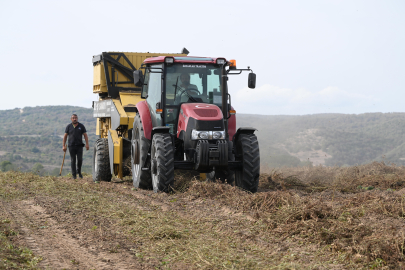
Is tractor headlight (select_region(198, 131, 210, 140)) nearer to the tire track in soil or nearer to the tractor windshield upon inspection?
the tractor windshield

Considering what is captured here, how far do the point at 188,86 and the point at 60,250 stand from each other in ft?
15.5

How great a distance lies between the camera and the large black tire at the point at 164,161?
311 inches

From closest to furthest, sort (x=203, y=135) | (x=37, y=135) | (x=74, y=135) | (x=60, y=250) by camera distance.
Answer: (x=60, y=250), (x=203, y=135), (x=74, y=135), (x=37, y=135)

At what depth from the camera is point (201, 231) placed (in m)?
5.42

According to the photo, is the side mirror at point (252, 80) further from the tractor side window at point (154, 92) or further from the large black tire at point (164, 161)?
the large black tire at point (164, 161)

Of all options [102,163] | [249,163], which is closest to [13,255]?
[249,163]

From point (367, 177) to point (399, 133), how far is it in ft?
115

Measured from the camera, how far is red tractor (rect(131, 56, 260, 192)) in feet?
25.8

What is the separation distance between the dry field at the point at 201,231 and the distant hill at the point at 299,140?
11520 mm

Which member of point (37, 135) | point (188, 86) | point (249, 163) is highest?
point (188, 86)

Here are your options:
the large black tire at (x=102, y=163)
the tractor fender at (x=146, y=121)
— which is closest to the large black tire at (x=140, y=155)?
the tractor fender at (x=146, y=121)

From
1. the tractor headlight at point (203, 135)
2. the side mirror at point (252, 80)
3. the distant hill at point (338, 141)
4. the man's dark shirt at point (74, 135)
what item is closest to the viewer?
the tractor headlight at point (203, 135)

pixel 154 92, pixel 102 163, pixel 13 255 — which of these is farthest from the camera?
pixel 102 163

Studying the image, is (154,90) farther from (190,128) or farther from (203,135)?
(203,135)
